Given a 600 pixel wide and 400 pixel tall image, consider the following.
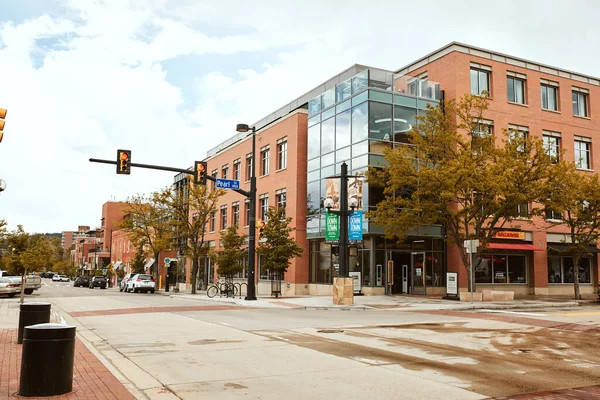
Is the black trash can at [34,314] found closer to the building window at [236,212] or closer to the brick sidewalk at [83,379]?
the brick sidewalk at [83,379]

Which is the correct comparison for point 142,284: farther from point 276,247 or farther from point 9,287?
point 276,247

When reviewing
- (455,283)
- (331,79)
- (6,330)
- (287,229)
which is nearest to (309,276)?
(287,229)

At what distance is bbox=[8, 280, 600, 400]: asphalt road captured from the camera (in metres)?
7.47

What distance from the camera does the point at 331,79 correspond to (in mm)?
39688

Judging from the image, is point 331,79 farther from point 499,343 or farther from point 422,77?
point 499,343

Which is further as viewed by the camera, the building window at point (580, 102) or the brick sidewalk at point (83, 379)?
the building window at point (580, 102)

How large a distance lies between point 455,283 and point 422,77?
1473 cm

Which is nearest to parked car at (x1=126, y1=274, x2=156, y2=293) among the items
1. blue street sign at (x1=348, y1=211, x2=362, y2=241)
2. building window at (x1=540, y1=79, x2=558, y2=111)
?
blue street sign at (x1=348, y1=211, x2=362, y2=241)

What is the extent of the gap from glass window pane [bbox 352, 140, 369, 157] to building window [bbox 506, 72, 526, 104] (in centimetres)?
1151

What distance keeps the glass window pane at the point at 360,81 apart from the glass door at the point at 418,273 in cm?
1033

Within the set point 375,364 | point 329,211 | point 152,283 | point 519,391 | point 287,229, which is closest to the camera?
point 519,391

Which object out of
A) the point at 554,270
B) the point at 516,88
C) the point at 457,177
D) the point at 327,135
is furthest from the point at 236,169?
the point at 457,177

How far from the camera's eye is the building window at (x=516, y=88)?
36250 millimetres

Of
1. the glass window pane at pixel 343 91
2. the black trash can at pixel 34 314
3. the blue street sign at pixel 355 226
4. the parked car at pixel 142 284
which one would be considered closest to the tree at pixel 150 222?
the parked car at pixel 142 284
